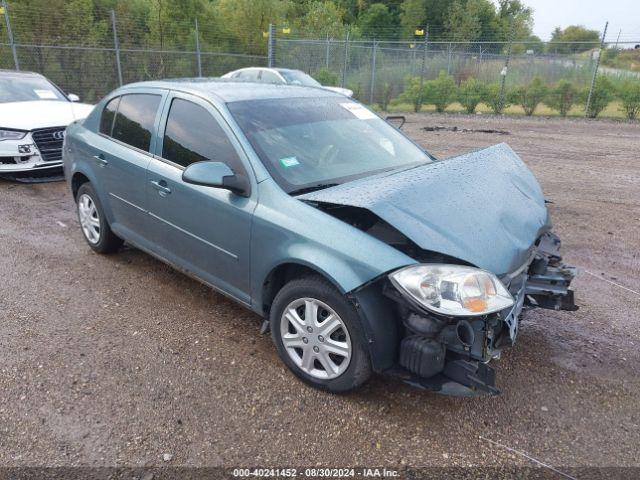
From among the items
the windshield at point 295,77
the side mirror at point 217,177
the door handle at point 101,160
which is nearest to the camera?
the side mirror at point 217,177

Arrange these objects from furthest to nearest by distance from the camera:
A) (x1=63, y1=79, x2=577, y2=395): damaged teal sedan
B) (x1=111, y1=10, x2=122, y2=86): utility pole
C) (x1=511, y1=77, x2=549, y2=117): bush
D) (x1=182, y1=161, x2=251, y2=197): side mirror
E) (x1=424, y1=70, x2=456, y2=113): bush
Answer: (x1=424, y1=70, x2=456, y2=113): bush < (x1=511, y1=77, x2=549, y2=117): bush < (x1=111, y1=10, x2=122, y2=86): utility pole < (x1=182, y1=161, x2=251, y2=197): side mirror < (x1=63, y1=79, x2=577, y2=395): damaged teal sedan

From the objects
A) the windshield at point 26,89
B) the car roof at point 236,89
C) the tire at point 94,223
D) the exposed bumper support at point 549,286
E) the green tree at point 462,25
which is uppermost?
the green tree at point 462,25

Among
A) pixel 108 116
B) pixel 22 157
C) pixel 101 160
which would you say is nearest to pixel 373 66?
pixel 22 157

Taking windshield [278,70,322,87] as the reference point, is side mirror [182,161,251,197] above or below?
above

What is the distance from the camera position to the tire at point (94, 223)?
186 inches

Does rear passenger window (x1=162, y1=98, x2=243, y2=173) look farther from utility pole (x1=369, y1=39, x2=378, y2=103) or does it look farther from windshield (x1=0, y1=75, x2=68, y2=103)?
utility pole (x1=369, y1=39, x2=378, y2=103)

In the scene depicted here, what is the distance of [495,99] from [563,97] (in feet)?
7.62

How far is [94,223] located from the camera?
4.87 meters

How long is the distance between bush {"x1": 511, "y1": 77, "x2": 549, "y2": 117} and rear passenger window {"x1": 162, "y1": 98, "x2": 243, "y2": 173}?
1787cm

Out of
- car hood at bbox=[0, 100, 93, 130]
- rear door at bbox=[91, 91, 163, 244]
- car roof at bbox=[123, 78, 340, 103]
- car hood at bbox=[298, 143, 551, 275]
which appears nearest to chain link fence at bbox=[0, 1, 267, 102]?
car hood at bbox=[0, 100, 93, 130]

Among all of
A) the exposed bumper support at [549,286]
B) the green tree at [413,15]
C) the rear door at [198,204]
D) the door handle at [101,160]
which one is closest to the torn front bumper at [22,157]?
the door handle at [101,160]

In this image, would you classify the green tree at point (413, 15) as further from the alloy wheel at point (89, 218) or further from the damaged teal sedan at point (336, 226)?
the damaged teal sedan at point (336, 226)

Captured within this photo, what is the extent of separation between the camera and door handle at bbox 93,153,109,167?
4410 millimetres

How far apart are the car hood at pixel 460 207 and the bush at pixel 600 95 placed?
56.1 feet
